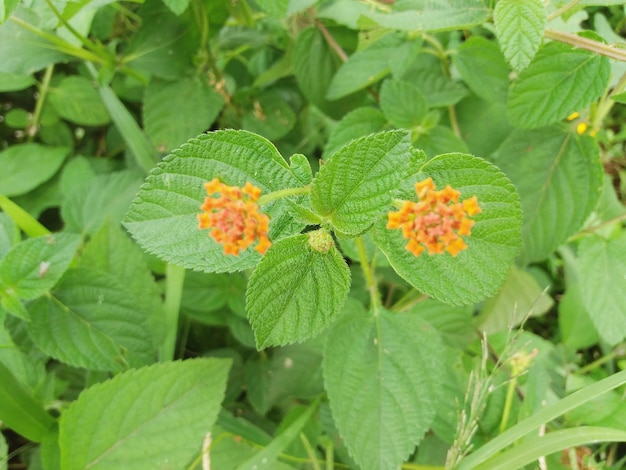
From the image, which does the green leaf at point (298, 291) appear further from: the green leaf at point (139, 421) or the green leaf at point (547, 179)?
the green leaf at point (547, 179)

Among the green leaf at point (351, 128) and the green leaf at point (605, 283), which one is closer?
the green leaf at point (605, 283)

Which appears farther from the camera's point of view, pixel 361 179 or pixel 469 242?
pixel 469 242

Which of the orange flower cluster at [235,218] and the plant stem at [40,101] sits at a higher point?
the orange flower cluster at [235,218]

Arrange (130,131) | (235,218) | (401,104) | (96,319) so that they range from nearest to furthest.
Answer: (235,218) → (96,319) → (401,104) → (130,131)

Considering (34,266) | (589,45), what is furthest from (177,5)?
(589,45)

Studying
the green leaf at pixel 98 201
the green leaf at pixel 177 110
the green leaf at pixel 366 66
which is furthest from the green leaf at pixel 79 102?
the green leaf at pixel 366 66

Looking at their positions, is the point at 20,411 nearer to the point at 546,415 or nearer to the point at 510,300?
the point at 546,415

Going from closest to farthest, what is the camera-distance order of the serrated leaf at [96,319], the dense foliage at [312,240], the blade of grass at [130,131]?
the dense foliage at [312,240], the serrated leaf at [96,319], the blade of grass at [130,131]
